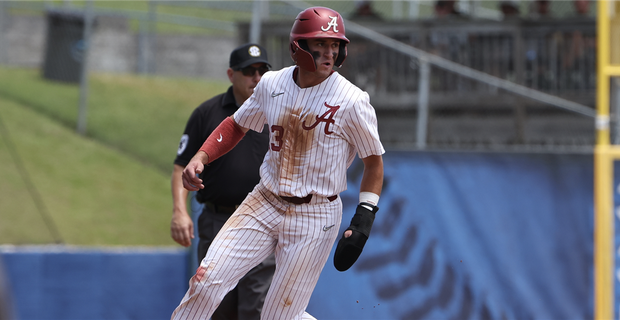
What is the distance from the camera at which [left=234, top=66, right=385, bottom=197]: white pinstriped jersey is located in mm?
3697

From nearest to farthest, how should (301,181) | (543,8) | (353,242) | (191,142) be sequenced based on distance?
(353,242) < (301,181) < (191,142) < (543,8)

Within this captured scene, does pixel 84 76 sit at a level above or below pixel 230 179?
above

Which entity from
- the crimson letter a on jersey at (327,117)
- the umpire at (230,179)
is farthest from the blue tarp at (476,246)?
the crimson letter a on jersey at (327,117)

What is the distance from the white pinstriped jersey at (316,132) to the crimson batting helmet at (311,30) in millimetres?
163

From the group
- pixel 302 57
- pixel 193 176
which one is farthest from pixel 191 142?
pixel 302 57

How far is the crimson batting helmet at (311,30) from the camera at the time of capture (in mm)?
3645

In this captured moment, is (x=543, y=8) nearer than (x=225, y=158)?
No

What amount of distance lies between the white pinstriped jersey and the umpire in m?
0.83

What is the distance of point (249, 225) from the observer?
3877 mm

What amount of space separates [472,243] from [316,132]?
292cm

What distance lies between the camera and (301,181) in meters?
3.79

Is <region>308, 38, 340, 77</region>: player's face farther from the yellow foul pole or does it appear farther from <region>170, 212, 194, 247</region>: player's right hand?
the yellow foul pole

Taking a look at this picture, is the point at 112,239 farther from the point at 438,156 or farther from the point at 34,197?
the point at 438,156

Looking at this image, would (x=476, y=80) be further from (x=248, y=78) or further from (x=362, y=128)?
(x=362, y=128)
